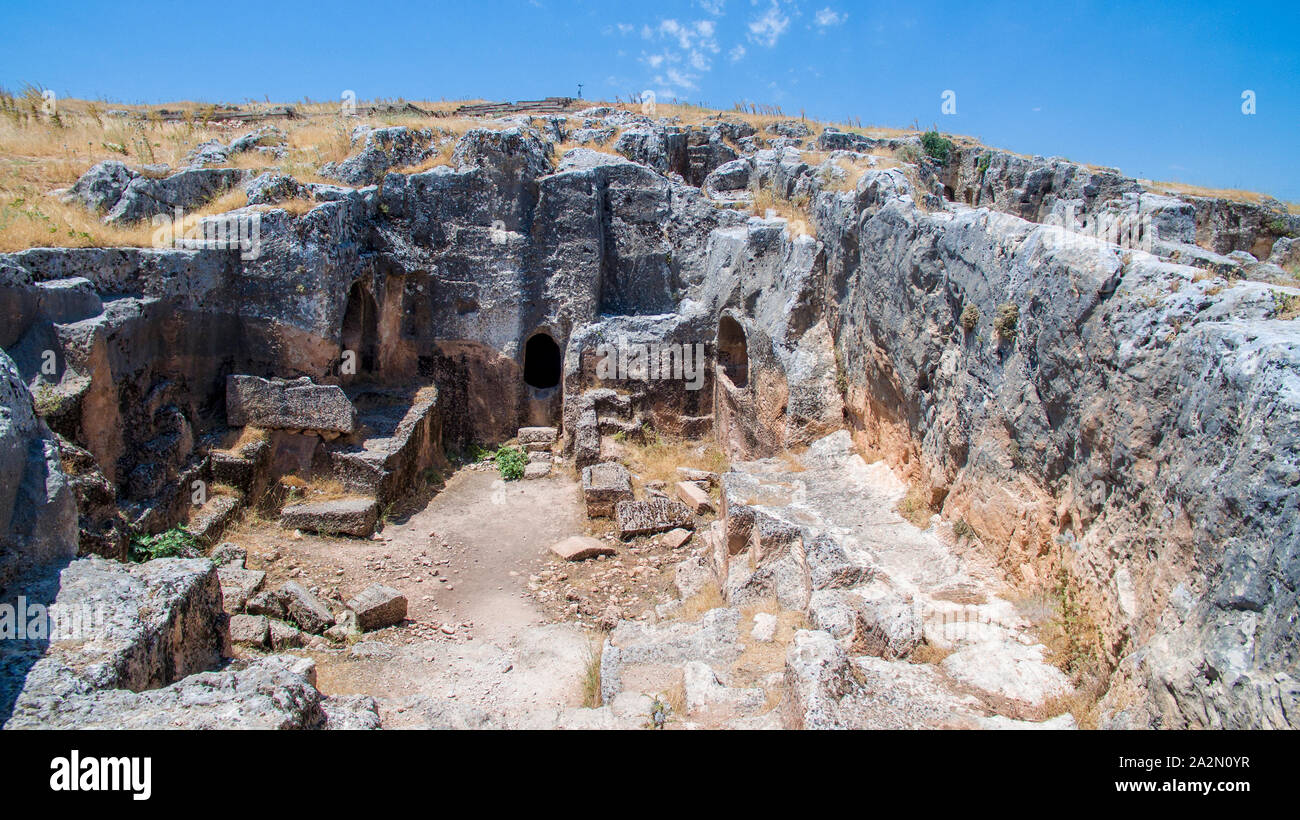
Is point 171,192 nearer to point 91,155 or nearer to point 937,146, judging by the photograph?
point 91,155

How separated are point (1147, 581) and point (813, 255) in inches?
271

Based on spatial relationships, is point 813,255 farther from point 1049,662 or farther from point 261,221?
point 261,221

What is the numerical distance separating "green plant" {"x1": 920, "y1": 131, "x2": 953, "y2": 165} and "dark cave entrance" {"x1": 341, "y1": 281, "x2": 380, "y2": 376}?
63.9 feet

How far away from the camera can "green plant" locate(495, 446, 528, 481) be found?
38.5 ft

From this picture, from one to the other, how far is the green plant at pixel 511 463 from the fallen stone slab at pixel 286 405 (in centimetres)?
260

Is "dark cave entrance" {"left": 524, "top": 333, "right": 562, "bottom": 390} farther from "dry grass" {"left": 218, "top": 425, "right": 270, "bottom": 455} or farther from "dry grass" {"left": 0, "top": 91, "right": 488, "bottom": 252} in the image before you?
"dry grass" {"left": 218, "top": 425, "right": 270, "bottom": 455}

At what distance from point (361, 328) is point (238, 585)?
5.46 metres

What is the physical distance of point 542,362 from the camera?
15.0 metres

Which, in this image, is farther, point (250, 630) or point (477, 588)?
point (477, 588)

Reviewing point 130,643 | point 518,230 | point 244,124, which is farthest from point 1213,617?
point 244,124

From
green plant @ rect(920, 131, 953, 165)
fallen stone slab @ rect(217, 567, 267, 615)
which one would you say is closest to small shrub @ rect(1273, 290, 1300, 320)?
fallen stone slab @ rect(217, 567, 267, 615)

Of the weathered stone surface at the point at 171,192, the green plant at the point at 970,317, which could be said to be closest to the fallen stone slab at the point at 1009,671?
the green plant at the point at 970,317

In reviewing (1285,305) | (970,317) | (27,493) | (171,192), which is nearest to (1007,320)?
(970,317)

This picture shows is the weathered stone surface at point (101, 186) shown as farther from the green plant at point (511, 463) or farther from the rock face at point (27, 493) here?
the rock face at point (27, 493)
